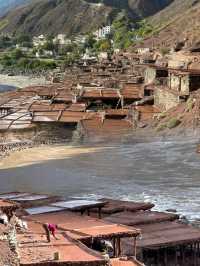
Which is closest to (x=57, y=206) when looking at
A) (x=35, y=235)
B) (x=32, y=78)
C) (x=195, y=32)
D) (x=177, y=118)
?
(x=35, y=235)

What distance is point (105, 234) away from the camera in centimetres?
1719

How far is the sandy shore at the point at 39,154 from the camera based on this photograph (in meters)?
43.5

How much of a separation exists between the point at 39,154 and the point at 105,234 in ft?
96.6

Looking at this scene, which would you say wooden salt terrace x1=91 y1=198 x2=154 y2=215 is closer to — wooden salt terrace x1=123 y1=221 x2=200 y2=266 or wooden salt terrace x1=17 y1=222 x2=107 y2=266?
wooden salt terrace x1=123 y1=221 x2=200 y2=266

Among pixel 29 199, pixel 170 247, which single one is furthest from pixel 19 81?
pixel 170 247

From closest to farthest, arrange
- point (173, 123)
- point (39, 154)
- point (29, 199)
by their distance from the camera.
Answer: point (29, 199) < point (39, 154) < point (173, 123)

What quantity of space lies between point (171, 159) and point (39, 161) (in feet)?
26.9

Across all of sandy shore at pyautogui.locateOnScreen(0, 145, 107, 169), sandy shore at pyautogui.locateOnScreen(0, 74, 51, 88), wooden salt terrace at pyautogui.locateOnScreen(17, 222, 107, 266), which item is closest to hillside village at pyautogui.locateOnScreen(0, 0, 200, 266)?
wooden salt terrace at pyautogui.locateOnScreen(17, 222, 107, 266)

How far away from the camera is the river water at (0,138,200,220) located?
3178cm

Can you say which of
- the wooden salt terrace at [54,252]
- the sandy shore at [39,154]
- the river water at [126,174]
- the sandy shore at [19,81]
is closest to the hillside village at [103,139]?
the wooden salt terrace at [54,252]

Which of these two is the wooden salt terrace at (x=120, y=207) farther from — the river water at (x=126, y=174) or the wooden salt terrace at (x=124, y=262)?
the wooden salt terrace at (x=124, y=262)

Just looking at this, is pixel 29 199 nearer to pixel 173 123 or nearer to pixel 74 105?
pixel 173 123

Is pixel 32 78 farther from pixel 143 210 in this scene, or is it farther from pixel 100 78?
pixel 143 210

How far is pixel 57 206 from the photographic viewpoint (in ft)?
78.1
